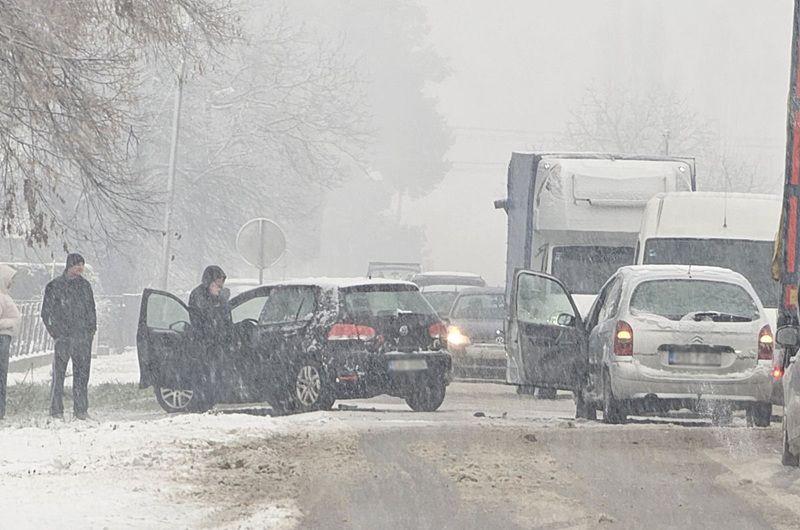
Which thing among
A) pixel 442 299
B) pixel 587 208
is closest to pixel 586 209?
pixel 587 208

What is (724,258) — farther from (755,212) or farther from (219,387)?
(219,387)

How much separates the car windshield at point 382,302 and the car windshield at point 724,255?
10.2ft

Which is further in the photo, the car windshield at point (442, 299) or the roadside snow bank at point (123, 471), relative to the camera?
the car windshield at point (442, 299)

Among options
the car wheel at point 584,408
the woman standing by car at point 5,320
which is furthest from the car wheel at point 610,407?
the woman standing by car at point 5,320

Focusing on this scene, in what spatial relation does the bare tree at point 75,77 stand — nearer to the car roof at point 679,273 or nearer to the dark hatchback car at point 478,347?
the car roof at point 679,273

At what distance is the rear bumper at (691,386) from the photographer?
51.1 ft

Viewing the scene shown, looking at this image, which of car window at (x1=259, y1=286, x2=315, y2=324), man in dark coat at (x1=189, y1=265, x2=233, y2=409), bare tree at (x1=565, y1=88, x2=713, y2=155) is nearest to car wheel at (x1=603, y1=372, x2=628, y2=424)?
car window at (x1=259, y1=286, x2=315, y2=324)

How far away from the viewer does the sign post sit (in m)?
28.1

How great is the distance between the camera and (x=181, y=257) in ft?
163

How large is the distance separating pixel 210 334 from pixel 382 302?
6.15 feet

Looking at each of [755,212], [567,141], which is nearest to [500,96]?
[567,141]

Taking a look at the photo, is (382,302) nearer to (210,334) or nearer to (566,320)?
(210,334)

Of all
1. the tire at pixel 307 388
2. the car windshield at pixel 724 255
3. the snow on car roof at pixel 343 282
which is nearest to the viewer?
the tire at pixel 307 388

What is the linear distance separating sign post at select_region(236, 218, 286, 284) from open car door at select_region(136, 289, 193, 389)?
943 cm
